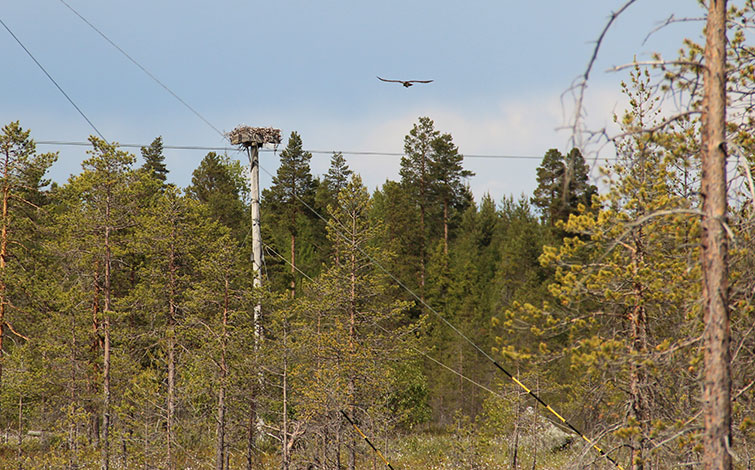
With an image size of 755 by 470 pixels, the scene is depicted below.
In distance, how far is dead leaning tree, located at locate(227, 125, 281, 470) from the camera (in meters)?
24.9

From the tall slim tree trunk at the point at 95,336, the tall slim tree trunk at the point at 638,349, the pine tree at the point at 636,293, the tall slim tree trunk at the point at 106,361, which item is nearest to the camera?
the pine tree at the point at 636,293

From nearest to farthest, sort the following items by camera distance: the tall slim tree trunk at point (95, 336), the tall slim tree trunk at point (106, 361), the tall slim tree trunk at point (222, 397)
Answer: the tall slim tree trunk at point (222, 397), the tall slim tree trunk at point (106, 361), the tall slim tree trunk at point (95, 336)

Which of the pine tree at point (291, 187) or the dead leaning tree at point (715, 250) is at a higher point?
the pine tree at point (291, 187)

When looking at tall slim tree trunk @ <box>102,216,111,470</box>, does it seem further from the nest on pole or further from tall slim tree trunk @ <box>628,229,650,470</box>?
tall slim tree trunk @ <box>628,229,650,470</box>

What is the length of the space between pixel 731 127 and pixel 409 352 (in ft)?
59.6

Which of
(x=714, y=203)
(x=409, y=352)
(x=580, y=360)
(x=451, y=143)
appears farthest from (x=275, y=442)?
(x=451, y=143)

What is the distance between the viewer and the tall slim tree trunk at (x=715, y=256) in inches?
268

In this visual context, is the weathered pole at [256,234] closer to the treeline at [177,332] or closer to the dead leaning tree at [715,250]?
the treeline at [177,332]

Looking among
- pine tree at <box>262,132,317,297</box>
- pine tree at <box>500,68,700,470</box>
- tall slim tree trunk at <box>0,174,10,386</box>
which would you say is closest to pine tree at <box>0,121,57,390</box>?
tall slim tree trunk at <box>0,174,10,386</box>

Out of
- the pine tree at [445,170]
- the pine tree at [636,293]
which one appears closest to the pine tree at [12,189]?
the pine tree at [636,293]

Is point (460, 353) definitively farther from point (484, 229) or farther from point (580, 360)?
point (580, 360)

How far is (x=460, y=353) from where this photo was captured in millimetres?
42156

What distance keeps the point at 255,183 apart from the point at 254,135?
2.28 metres

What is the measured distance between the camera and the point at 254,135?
96.7 feet
